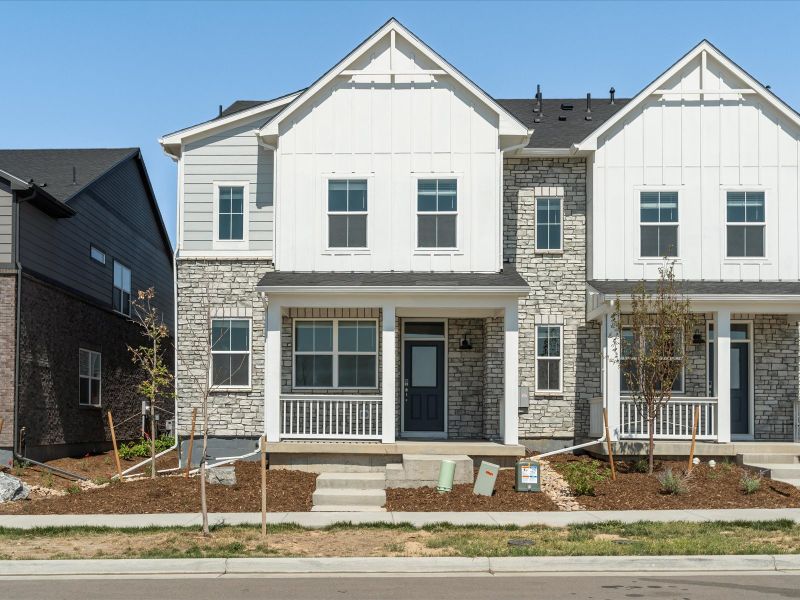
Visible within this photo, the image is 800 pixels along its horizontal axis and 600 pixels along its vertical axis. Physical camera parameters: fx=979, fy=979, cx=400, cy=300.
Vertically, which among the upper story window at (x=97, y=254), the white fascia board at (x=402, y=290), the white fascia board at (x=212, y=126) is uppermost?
the white fascia board at (x=212, y=126)

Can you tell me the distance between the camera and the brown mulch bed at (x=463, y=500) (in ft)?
50.5

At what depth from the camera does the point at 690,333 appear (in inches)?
712

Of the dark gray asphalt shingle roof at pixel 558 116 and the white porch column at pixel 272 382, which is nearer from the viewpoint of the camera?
the white porch column at pixel 272 382

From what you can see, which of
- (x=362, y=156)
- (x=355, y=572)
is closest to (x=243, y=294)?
(x=362, y=156)

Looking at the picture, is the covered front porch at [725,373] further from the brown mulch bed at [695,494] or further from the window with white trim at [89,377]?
the window with white trim at [89,377]

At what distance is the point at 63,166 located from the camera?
88.1ft

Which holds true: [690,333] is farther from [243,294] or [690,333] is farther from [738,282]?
[243,294]

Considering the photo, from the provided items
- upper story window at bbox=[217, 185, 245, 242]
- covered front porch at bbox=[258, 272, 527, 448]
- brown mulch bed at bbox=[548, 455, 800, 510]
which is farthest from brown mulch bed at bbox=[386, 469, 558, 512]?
upper story window at bbox=[217, 185, 245, 242]

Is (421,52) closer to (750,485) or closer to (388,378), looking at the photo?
(388,378)

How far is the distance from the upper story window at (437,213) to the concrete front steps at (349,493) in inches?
213

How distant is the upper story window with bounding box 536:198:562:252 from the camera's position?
2123 cm

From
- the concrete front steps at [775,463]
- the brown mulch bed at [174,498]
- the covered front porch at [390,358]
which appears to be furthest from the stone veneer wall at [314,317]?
the concrete front steps at [775,463]

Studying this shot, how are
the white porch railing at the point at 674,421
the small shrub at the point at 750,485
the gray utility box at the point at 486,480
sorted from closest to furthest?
the small shrub at the point at 750,485 → the gray utility box at the point at 486,480 → the white porch railing at the point at 674,421

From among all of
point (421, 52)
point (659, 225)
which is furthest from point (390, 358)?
point (659, 225)
